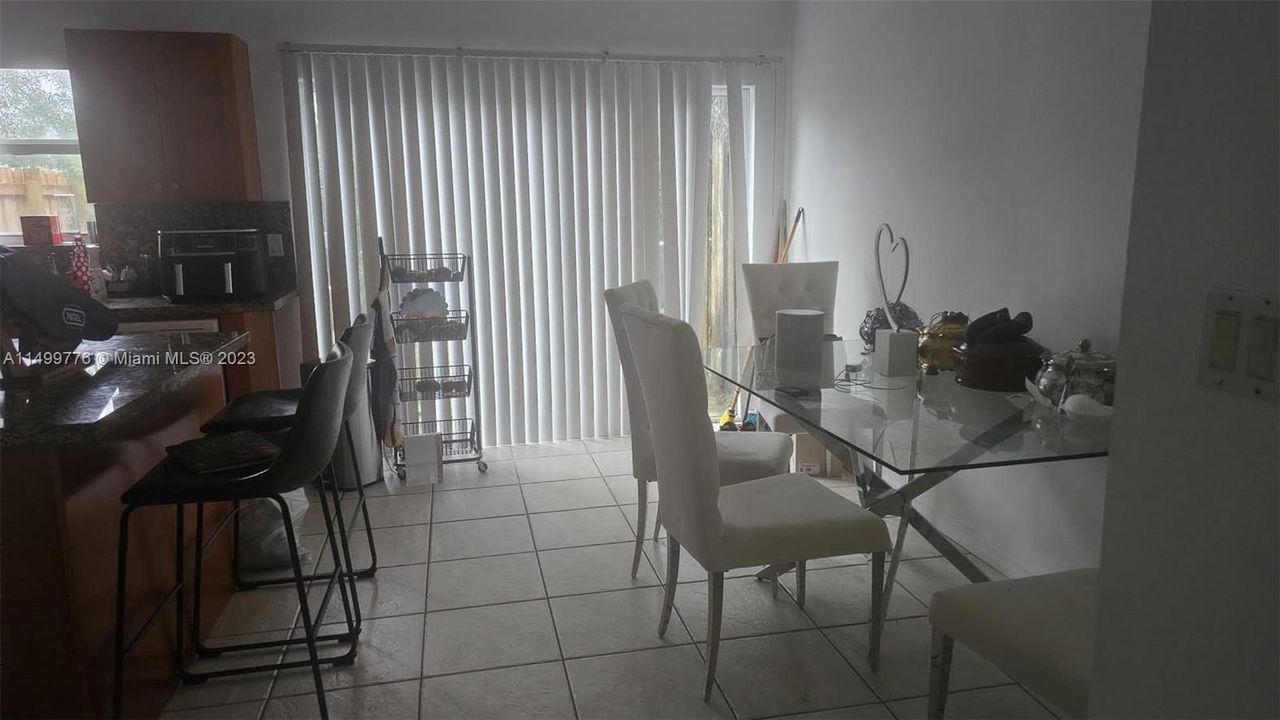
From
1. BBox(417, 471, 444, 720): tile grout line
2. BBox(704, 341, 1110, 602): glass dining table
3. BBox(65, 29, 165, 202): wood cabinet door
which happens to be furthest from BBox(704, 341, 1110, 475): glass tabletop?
BBox(65, 29, 165, 202): wood cabinet door

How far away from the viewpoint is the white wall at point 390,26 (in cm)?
369

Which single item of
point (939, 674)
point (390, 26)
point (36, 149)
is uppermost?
point (390, 26)

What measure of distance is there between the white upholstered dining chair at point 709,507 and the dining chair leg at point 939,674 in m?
0.44

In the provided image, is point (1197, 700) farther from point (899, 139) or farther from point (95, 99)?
point (95, 99)

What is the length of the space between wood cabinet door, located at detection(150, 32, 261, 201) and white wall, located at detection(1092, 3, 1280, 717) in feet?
12.3

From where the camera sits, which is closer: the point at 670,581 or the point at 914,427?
the point at 914,427

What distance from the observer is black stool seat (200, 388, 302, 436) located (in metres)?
2.30

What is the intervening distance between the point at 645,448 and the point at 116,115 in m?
2.87

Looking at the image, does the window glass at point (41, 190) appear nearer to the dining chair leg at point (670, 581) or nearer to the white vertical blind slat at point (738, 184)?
the white vertical blind slat at point (738, 184)

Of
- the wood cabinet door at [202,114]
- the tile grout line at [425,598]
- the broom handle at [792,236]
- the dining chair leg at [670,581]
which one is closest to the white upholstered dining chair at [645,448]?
the dining chair leg at [670,581]

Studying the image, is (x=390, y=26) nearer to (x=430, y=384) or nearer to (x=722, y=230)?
(x=430, y=384)

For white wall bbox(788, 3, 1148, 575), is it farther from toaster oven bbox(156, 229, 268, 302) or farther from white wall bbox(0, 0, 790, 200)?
toaster oven bbox(156, 229, 268, 302)

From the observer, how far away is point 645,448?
2.70m

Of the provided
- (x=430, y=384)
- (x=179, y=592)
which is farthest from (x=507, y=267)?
(x=179, y=592)
